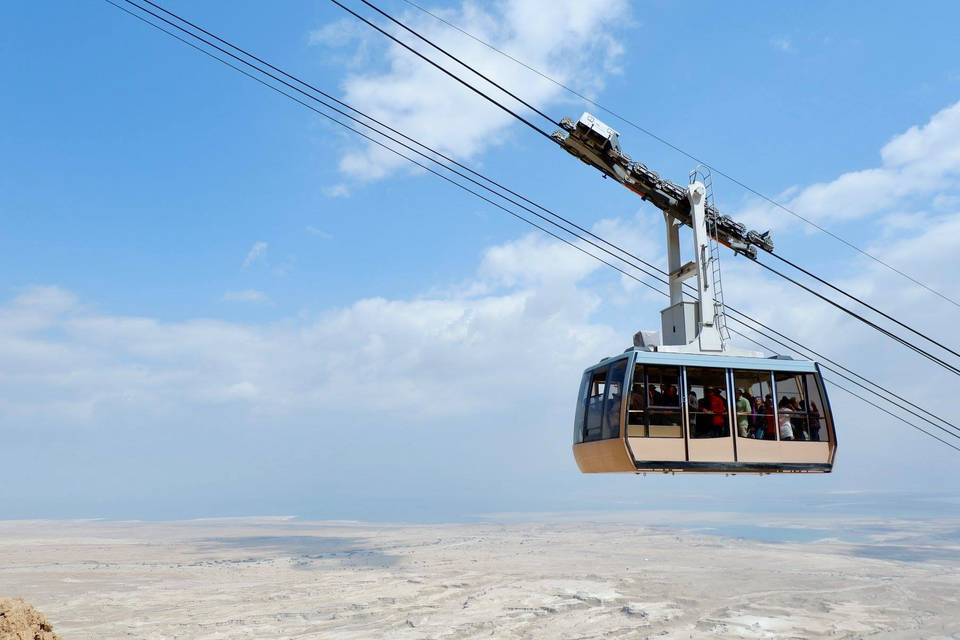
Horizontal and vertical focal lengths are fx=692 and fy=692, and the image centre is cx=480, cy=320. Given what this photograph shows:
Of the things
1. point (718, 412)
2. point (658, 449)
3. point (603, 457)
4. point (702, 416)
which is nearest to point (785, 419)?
point (718, 412)

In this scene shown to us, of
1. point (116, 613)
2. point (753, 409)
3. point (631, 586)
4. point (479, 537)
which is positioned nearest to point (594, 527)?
point (479, 537)

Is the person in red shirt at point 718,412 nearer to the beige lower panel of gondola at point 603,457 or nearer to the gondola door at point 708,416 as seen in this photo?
the gondola door at point 708,416

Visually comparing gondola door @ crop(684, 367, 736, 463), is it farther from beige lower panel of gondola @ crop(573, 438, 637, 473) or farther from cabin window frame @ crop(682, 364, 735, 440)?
beige lower panel of gondola @ crop(573, 438, 637, 473)

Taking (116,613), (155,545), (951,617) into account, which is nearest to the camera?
(116,613)

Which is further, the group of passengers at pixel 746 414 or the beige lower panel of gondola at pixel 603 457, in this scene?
the group of passengers at pixel 746 414

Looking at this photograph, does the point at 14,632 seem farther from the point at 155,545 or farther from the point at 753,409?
the point at 155,545

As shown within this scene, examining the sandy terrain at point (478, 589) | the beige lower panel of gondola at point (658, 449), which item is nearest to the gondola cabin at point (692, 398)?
the beige lower panel of gondola at point (658, 449)

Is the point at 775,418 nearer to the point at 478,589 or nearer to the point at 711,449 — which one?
the point at 711,449
